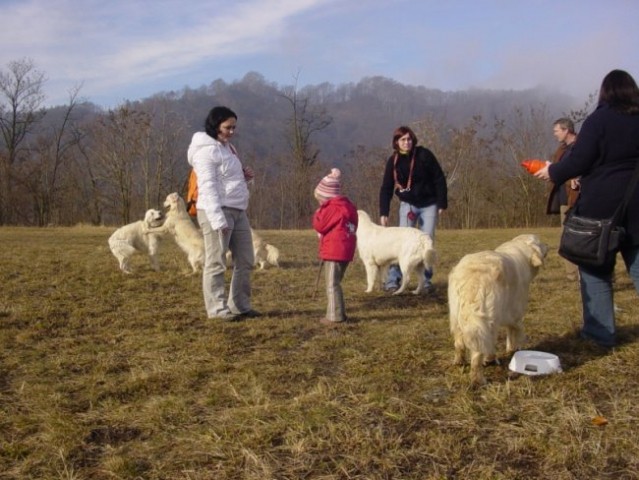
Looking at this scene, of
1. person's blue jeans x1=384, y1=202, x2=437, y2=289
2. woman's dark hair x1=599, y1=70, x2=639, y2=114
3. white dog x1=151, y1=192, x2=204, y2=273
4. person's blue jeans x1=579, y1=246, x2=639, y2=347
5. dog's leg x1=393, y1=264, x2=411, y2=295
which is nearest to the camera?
woman's dark hair x1=599, y1=70, x2=639, y2=114

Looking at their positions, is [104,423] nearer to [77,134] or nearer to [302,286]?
[302,286]

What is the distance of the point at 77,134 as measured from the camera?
35.1m

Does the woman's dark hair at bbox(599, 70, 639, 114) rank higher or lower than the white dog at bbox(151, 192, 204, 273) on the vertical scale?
higher

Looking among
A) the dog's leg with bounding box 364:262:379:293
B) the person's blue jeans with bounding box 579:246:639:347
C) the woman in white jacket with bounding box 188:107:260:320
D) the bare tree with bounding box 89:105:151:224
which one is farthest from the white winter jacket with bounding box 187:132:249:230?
the bare tree with bounding box 89:105:151:224

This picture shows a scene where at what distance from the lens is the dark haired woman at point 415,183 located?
7578 millimetres

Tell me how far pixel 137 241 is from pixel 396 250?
4.51 metres

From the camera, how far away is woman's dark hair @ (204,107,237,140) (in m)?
5.82

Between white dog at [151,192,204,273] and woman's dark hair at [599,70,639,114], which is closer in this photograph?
woman's dark hair at [599,70,639,114]

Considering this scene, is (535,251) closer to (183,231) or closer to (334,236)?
(334,236)

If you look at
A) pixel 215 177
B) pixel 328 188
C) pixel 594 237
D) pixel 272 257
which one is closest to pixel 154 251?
pixel 272 257

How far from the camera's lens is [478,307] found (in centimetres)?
383

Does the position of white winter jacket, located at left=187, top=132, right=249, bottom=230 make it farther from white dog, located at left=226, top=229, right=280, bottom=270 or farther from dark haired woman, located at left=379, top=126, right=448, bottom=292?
white dog, located at left=226, top=229, right=280, bottom=270

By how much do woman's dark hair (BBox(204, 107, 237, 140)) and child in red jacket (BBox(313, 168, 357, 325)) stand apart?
117cm

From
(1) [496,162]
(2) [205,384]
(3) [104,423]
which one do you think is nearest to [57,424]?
(3) [104,423]
